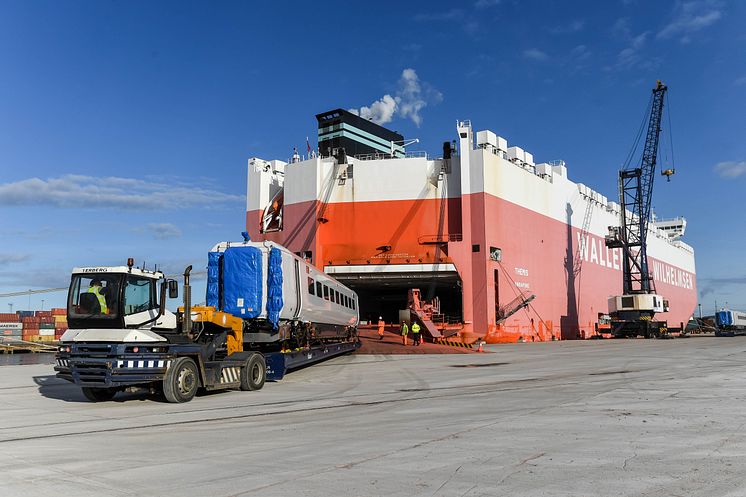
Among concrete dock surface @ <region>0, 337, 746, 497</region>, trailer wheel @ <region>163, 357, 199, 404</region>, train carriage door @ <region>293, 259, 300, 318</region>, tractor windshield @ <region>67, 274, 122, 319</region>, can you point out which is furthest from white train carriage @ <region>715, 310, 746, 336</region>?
tractor windshield @ <region>67, 274, 122, 319</region>

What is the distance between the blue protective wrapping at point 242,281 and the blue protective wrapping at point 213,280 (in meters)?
0.25

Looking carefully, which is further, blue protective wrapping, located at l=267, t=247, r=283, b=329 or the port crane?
the port crane

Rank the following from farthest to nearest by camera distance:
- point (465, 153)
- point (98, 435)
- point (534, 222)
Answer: point (534, 222), point (465, 153), point (98, 435)

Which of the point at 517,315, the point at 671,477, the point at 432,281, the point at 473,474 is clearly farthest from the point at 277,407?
the point at 517,315

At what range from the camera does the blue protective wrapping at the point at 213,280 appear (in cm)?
1802

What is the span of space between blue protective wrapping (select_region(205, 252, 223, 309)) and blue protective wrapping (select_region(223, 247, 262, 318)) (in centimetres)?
25

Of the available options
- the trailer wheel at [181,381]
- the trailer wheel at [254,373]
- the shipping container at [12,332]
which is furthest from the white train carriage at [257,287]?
the shipping container at [12,332]

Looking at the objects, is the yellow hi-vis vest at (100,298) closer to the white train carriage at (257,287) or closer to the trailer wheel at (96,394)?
the trailer wheel at (96,394)

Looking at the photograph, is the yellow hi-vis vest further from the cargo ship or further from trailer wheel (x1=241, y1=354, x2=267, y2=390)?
the cargo ship

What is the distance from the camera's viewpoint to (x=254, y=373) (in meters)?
16.8

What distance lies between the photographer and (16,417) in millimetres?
12039

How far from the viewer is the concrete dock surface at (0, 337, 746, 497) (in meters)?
6.26

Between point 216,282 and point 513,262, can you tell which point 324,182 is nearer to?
point 513,262

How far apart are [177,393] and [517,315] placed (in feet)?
141
